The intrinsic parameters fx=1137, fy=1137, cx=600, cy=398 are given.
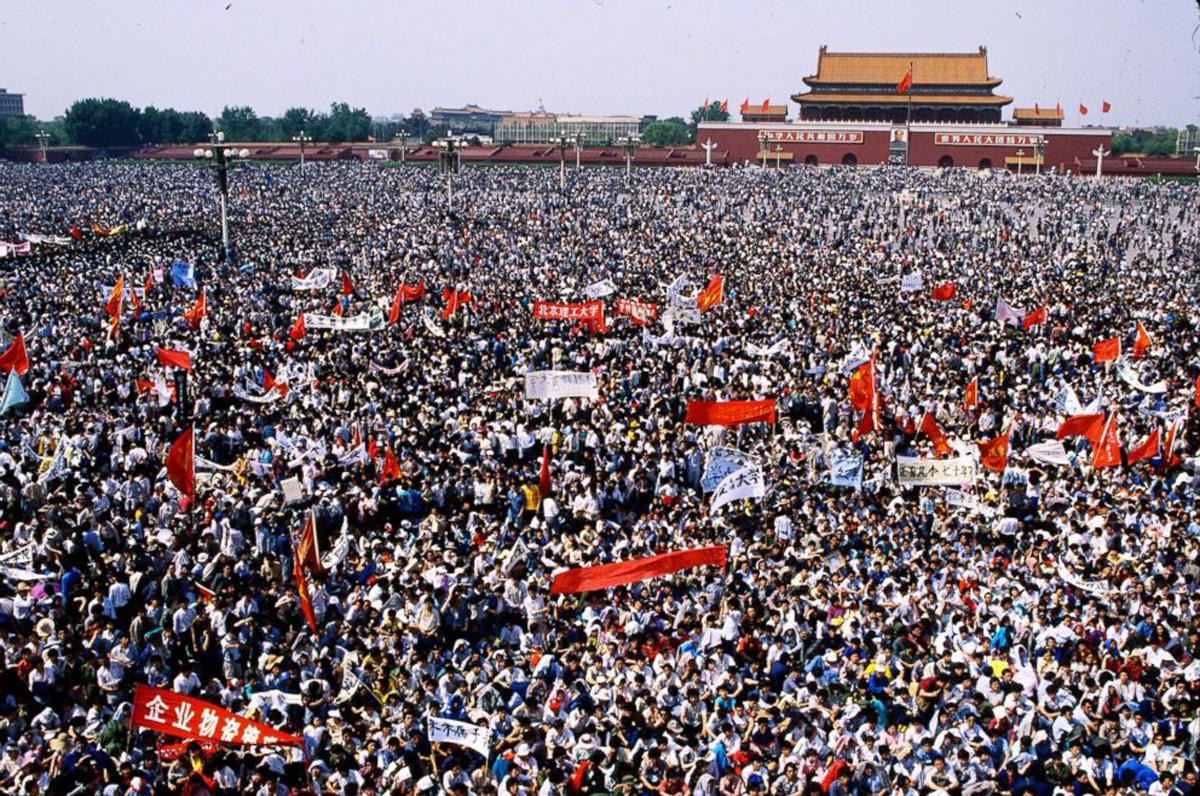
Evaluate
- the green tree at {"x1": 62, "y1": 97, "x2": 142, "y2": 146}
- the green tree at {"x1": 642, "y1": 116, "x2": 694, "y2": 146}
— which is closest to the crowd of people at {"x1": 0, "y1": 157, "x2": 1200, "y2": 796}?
the green tree at {"x1": 62, "y1": 97, "x2": 142, "y2": 146}

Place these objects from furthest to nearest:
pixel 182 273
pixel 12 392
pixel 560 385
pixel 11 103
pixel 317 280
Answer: pixel 11 103, pixel 182 273, pixel 317 280, pixel 560 385, pixel 12 392

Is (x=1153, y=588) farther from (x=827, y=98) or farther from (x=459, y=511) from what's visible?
(x=827, y=98)

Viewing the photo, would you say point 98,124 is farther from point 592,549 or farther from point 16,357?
point 592,549

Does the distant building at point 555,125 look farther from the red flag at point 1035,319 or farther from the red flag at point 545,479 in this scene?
the red flag at point 545,479

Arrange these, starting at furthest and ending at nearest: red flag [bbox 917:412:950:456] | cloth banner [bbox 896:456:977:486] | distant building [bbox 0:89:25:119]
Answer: distant building [bbox 0:89:25:119]
red flag [bbox 917:412:950:456]
cloth banner [bbox 896:456:977:486]

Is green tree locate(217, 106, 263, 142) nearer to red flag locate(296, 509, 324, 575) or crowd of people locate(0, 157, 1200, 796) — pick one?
crowd of people locate(0, 157, 1200, 796)

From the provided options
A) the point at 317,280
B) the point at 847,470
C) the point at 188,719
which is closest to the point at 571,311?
the point at 317,280

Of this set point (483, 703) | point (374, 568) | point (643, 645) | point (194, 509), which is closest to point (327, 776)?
point (483, 703)
